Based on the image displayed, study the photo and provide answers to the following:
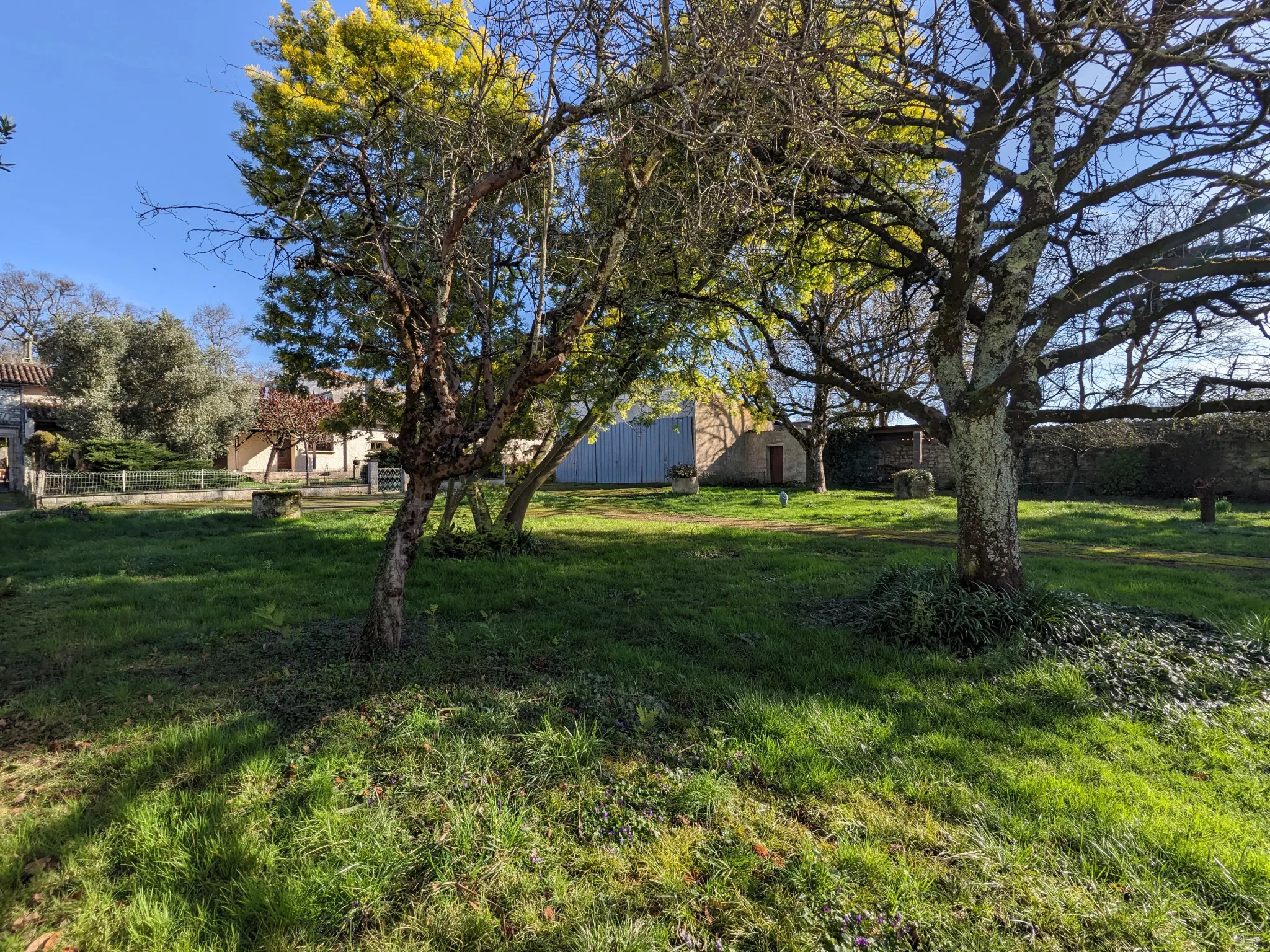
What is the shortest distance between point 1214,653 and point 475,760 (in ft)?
16.8

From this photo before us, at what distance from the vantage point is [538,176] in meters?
4.82

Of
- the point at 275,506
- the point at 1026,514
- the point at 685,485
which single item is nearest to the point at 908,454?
the point at 1026,514

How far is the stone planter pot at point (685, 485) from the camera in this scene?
1914 cm

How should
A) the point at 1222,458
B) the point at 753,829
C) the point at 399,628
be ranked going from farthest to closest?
the point at 1222,458
the point at 399,628
the point at 753,829

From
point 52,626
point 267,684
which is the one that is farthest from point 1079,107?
point 52,626

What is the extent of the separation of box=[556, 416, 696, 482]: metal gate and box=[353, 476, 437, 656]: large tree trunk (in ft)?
62.8

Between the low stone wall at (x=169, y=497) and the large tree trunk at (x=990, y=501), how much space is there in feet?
55.7

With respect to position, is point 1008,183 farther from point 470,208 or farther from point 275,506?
point 275,506

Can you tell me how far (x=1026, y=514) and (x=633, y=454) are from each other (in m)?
16.0

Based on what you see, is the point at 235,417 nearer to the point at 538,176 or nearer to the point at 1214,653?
the point at 538,176

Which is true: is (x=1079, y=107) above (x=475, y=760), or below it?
above

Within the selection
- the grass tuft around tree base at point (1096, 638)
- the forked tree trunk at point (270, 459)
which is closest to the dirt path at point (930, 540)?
the grass tuft around tree base at point (1096, 638)

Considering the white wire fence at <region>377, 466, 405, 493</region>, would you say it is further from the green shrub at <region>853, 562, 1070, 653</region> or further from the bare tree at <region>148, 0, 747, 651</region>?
the green shrub at <region>853, 562, 1070, 653</region>

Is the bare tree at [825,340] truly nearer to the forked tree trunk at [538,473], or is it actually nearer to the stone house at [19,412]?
the forked tree trunk at [538,473]
